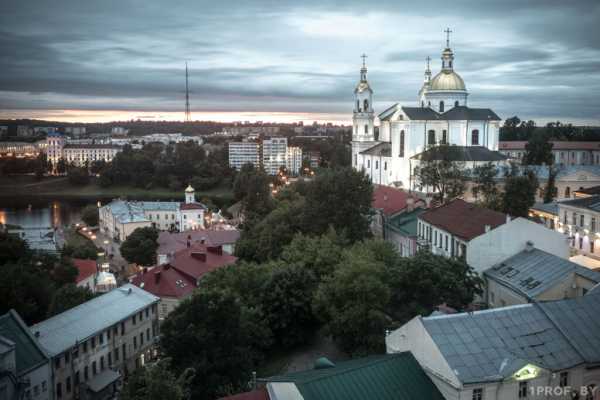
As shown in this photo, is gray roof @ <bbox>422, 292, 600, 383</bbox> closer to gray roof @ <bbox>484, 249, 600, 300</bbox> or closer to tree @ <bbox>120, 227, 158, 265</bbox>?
gray roof @ <bbox>484, 249, 600, 300</bbox>

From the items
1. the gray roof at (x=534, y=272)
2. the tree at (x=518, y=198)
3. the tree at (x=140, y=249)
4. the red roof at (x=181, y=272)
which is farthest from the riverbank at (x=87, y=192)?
the gray roof at (x=534, y=272)

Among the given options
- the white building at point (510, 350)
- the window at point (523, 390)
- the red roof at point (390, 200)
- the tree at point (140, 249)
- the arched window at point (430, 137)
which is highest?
the arched window at point (430, 137)

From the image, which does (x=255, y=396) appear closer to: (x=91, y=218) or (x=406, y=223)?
(x=406, y=223)

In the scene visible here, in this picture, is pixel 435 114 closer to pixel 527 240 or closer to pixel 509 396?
pixel 527 240

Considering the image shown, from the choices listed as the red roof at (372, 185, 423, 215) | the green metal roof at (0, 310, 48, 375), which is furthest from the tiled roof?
the green metal roof at (0, 310, 48, 375)

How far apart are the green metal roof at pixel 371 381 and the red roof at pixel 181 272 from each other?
16655mm

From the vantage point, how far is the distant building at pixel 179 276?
30.4m

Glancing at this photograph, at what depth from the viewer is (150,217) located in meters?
69.1

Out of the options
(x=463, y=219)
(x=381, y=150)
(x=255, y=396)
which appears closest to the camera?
(x=255, y=396)

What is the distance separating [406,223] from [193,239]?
63.5 feet

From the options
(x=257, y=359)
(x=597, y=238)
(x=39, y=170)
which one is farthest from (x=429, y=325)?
(x=39, y=170)

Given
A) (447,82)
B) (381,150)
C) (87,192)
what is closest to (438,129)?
(447,82)

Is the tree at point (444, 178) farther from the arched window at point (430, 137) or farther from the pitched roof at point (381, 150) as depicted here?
the pitched roof at point (381, 150)

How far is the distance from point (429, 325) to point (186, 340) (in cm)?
862
